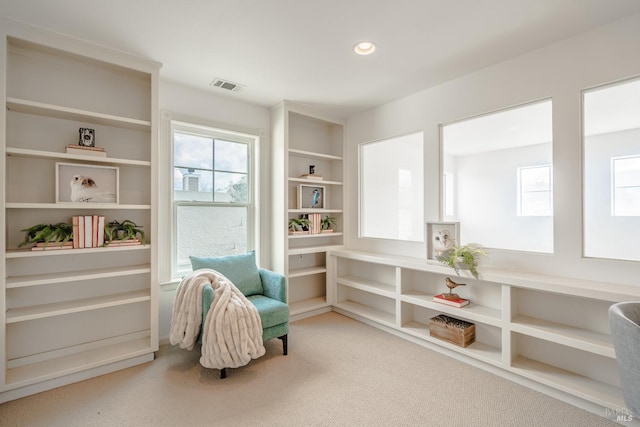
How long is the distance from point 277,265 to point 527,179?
13.8 feet

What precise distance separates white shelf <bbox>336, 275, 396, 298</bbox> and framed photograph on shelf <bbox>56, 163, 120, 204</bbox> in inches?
98.5

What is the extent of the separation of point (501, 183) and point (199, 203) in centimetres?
→ 492

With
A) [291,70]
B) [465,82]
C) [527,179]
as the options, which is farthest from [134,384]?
[527,179]

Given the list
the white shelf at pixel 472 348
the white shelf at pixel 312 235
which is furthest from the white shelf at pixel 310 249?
the white shelf at pixel 472 348

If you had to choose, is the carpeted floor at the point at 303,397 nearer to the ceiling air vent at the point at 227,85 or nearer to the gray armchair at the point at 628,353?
the gray armchair at the point at 628,353

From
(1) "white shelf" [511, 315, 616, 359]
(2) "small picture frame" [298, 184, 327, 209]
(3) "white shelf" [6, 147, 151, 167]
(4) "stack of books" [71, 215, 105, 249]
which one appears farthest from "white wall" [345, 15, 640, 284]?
(4) "stack of books" [71, 215, 105, 249]

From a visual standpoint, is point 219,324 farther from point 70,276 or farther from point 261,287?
point 70,276

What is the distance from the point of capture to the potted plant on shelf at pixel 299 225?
3535mm

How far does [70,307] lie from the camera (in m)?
2.20

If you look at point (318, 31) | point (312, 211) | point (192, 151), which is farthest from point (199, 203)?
point (318, 31)

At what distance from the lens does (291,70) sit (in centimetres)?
264

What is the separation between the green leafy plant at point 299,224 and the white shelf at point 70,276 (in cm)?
155

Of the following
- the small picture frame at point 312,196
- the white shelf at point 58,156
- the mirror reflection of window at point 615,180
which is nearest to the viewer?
the white shelf at point 58,156

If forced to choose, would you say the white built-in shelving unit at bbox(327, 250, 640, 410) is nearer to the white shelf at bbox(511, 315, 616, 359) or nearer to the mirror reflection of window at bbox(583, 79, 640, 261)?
the white shelf at bbox(511, 315, 616, 359)
